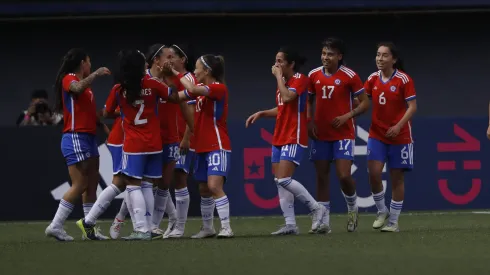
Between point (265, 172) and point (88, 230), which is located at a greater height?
point (265, 172)

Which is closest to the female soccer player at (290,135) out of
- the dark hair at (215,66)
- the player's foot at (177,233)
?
the dark hair at (215,66)

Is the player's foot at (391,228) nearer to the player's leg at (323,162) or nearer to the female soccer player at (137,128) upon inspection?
the player's leg at (323,162)

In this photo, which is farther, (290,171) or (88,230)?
(290,171)

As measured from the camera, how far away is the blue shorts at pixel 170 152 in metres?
12.1

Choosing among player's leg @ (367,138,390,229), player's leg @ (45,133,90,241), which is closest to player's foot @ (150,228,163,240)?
player's leg @ (45,133,90,241)

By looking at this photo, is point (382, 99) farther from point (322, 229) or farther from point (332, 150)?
point (322, 229)

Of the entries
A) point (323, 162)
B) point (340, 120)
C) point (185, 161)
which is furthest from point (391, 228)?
point (185, 161)

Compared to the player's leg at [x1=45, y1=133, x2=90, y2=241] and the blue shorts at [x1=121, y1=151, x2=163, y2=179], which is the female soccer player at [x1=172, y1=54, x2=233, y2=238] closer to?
the blue shorts at [x1=121, y1=151, x2=163, y2=179]

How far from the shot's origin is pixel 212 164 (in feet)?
38.3

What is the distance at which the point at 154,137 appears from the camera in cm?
1140

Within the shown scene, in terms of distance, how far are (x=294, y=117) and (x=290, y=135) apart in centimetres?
20

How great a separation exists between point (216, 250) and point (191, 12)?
1062cm

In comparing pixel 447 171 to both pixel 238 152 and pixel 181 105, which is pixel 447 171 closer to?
pixel 238 152

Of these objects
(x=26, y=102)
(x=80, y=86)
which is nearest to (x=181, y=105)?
(x=80, y=86)
